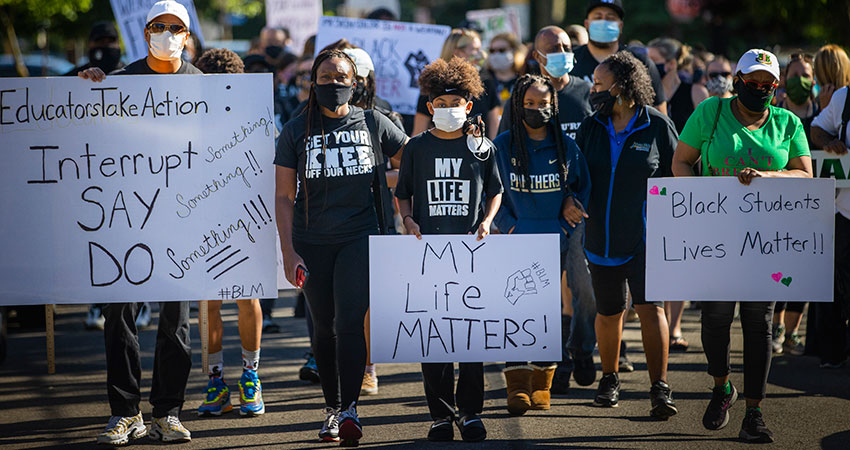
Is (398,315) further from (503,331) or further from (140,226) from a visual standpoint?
(140,226)

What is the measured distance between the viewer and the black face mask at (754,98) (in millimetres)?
5531

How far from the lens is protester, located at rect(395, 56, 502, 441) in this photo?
5539mm

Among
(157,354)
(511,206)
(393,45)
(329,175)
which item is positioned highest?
(393,45)

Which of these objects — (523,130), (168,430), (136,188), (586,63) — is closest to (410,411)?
(168,430)

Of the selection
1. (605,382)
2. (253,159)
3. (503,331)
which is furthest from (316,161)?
(605,382)

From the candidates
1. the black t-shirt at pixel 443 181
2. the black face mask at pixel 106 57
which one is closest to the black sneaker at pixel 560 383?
the black t-shirt at pixel 443 181

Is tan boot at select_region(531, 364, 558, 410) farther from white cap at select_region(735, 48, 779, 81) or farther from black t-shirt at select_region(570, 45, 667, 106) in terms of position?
black t-shirt at select_region(570, 45, 667, 106)

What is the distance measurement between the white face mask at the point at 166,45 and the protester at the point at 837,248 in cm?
407

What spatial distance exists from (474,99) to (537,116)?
1.68 m

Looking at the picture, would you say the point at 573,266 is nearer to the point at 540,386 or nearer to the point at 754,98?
the point at 540,386

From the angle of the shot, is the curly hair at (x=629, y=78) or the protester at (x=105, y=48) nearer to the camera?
the curly hair at (x=629, y=78)

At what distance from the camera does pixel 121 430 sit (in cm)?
559

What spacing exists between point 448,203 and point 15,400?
10.6 ft

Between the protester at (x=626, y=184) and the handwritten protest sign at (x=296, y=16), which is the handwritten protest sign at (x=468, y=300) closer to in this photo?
the protester at (x=626, y=184)
